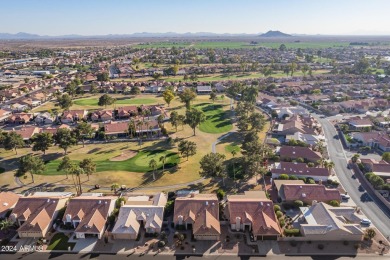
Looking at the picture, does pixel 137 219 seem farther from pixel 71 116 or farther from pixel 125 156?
pixel 71 116

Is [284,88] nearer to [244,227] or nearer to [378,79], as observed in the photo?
[378,79]

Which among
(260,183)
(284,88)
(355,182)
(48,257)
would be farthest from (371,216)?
(284,88)

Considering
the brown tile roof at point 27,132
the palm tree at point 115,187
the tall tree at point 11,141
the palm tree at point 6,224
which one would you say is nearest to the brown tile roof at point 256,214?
the palm tree at point 115,187

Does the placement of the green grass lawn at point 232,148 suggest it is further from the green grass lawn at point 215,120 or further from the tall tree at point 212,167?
the tall tree at point 212,167

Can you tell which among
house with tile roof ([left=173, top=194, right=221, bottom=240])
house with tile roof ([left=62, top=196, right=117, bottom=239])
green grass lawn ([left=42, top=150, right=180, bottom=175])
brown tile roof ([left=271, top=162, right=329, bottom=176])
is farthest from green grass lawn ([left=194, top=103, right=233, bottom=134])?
house with tile roof ([left=62, top=196, right=117, bottom=239])

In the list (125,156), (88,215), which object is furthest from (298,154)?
(88,215)
